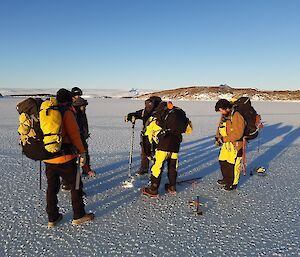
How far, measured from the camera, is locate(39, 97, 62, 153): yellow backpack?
11.2 ft

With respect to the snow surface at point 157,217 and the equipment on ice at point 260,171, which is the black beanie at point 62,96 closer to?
the snow surface at point 157,217

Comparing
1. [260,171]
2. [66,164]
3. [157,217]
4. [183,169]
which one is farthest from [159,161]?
[260,171]

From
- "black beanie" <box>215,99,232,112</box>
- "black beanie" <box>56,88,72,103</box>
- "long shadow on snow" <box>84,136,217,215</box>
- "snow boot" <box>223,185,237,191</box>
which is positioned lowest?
"long shadow on snow" <box>84,136,217,215</box>

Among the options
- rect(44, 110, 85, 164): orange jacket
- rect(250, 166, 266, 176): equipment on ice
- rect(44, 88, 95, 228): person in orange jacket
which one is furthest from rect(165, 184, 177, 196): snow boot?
rect(250, 166, 266, 176): equipment on ice

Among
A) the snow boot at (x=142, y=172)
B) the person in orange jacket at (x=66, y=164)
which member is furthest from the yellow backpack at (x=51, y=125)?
the snow boot at (x=142, y=172)

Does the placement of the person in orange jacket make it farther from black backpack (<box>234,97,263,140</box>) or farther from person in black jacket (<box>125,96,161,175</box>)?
black backpack (<box>234,97,263,140</box>)

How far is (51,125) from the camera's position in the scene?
11.2 ft

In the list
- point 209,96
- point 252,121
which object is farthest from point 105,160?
point 209,96

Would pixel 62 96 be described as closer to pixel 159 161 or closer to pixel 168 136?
pixel 168 136

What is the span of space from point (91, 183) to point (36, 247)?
2.33 meters

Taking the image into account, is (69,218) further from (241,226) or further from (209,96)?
(209,96)

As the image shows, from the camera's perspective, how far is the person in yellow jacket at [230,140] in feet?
16.7

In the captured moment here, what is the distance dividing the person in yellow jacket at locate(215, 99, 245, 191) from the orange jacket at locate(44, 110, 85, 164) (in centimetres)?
264

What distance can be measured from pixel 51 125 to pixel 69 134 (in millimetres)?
361
